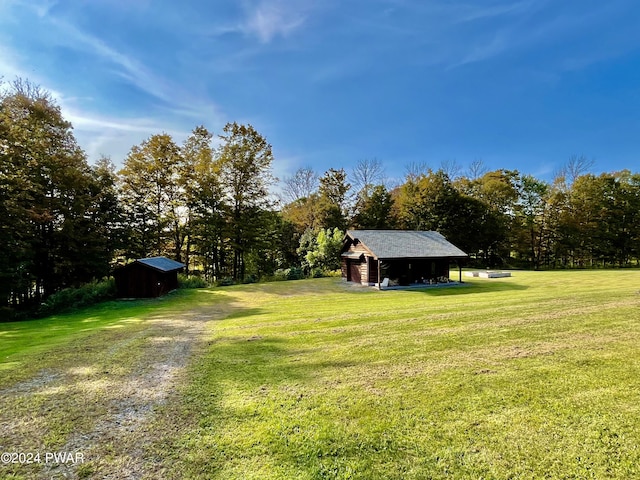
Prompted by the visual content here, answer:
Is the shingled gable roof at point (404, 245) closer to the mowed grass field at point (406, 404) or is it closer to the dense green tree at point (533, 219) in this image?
the mowed grass field at point (406, 404)

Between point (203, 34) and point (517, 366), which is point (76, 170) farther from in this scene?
point (517, 366)

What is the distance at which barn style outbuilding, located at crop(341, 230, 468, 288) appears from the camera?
69.5 ft

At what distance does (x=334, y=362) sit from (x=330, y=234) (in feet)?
86.8

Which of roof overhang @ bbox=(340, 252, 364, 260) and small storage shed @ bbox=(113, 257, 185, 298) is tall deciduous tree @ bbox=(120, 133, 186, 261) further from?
roof overhang @ bbox=(340, 252, 364, 260)

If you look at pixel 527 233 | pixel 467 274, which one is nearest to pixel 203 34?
pixel 467 274

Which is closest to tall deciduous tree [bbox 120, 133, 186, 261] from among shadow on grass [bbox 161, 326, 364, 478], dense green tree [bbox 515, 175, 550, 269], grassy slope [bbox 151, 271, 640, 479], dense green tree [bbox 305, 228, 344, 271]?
dense green tree [bbox 305, 228, 344, 271]

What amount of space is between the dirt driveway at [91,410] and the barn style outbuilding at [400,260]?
15514 mm

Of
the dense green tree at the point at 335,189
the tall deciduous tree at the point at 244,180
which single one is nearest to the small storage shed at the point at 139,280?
the tall deciduous tree at the point at 244,180

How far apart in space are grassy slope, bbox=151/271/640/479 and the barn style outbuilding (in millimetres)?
13472

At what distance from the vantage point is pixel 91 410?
418 cm

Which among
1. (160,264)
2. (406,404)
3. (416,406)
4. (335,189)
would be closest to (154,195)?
(160,264)

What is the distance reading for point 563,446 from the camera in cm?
316

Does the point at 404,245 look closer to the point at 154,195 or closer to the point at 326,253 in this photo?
the point at 326,253

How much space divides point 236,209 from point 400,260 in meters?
15.9
